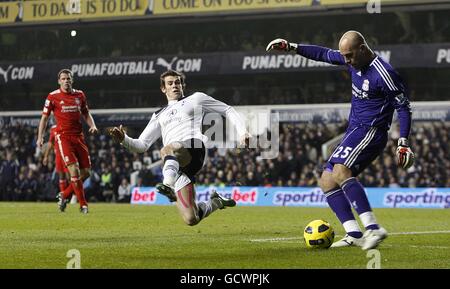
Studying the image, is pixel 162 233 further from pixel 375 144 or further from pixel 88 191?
pixel 88 191

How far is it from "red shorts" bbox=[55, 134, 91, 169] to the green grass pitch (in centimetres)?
226

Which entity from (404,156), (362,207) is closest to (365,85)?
(404,156)

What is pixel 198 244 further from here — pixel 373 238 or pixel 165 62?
pixel 165 62

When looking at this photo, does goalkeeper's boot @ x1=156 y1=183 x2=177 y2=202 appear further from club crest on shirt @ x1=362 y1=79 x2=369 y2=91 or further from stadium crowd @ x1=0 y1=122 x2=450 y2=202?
stadium crowd @ x1=0 y1=122 x2=450 y2=202

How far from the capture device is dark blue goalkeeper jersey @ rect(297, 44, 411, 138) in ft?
36.5

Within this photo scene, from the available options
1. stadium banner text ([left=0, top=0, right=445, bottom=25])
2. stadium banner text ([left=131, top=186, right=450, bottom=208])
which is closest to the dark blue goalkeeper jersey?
stadium banner text ([left=131, top=186, right=450, bottom=208])

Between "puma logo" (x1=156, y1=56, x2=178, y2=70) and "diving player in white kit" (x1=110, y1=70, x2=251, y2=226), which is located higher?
"puma logo" (x1=156, y1=56, x2=178, y2=70)

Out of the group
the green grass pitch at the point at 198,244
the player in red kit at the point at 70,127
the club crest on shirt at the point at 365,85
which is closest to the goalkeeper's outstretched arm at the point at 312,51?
the club crest on shirt at the point at 365,85

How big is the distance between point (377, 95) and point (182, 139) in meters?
2.75

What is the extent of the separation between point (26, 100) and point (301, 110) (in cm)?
1482

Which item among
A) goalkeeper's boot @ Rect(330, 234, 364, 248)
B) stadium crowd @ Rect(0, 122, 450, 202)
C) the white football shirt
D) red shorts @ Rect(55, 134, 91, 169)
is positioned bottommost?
goalkeeper's boot @ Rect(330, 234, 364, 248)

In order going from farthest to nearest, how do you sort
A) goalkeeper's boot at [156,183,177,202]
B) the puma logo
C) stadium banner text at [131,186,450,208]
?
the puma logo < stadium banner text at [131,186,450,208] < goalkeeper's boot at [156,183,177,202]

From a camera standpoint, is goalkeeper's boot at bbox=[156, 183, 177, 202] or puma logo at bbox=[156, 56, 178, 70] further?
puma logo at bbox=[156, 56, 178, 70]

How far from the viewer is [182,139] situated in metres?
12.7
